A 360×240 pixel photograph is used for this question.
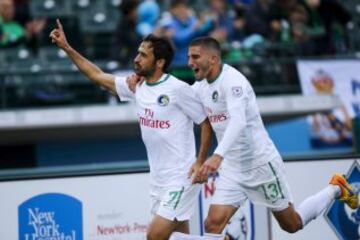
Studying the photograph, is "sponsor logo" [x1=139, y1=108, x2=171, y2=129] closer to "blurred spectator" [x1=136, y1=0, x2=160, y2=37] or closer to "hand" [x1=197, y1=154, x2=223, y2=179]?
"hand" [x1=197, y1=154, x2=223, y2=179]

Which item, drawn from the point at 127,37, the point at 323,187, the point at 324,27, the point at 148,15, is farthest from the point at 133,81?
the point at 324,27

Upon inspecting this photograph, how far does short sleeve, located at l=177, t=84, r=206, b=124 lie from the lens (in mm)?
7746

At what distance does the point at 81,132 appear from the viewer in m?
13.8

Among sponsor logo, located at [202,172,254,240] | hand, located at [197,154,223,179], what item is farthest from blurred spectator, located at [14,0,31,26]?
hand, located at [197,154,223,179]

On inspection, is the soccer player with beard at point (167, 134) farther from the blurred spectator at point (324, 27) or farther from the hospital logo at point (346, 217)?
the blurred spectator at point (324, 27)

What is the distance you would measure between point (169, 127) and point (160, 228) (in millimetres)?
804

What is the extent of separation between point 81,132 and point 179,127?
620 centimetres

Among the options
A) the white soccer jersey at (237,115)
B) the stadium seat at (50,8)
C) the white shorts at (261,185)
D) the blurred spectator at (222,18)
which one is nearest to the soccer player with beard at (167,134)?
the white soccer jersey at (237,115)

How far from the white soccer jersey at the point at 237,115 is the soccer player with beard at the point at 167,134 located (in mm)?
116

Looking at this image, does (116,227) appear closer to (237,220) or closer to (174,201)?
(237,220)

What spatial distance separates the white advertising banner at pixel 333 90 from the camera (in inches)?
535

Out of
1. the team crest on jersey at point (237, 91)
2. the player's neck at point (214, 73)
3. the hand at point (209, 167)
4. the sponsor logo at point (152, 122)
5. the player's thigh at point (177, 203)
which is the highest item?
the player's neck at point (214, 73)

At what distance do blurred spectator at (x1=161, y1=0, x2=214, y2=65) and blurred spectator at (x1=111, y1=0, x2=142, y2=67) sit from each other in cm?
43

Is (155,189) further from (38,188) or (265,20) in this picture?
(265,20)
